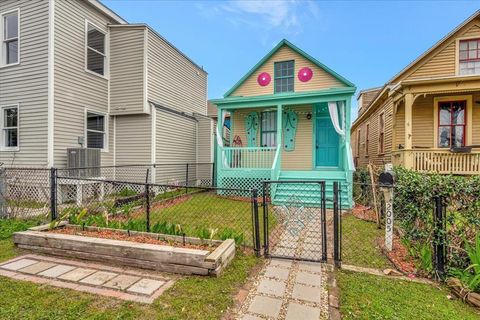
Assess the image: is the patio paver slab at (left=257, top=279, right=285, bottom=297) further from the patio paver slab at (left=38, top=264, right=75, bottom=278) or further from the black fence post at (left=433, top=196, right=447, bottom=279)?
the patio paver slab at (left=38, top=264, right=75, bottom=278)

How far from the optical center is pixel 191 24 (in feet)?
48.0

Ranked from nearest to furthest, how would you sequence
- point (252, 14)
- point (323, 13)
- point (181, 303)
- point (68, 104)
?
point (181, 303), point (68, 104), point (323, 13), point (252, 14)

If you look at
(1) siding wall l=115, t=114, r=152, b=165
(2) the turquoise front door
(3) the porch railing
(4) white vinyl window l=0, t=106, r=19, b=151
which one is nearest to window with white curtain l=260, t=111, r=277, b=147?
(3) the porch railing

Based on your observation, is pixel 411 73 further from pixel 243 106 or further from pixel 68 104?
pixel 68 104

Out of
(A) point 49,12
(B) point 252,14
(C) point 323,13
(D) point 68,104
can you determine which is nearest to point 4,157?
(D) point 68,104

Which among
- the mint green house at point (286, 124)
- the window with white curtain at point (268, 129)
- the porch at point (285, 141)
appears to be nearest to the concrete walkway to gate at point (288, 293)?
the mint green house at point (286, 124)

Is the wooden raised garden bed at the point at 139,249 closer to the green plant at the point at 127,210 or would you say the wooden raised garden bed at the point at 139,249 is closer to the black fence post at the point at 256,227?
the black fence post at the point at 256,227

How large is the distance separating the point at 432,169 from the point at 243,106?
22.4 feet

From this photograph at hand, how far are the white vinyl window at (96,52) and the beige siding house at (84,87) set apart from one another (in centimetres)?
3

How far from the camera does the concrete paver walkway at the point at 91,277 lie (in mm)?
2889

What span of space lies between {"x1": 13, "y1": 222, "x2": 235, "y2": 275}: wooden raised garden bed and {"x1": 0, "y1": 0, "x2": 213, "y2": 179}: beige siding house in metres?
4.78

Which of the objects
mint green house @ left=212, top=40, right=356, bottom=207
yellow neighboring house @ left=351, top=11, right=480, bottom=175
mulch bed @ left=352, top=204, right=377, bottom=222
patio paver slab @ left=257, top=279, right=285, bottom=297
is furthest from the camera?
mint green house @ left=212, top=40, right=356, bottom=207

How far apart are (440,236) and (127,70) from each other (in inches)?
411

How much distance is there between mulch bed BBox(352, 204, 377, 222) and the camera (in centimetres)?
658
